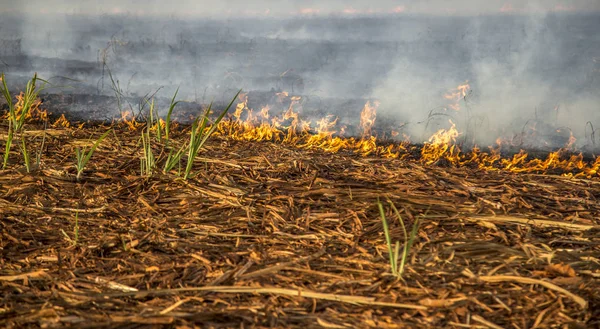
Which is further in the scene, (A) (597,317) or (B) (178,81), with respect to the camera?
(B) (178,81)

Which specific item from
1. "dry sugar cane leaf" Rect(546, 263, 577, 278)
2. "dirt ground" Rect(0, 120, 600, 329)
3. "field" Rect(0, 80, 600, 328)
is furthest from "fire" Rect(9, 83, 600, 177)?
"dry sugar cane leaf" Rect(546, 263, 577, 278)

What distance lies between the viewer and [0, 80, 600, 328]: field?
77.9 inches

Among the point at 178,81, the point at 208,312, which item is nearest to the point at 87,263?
the point at 208,312

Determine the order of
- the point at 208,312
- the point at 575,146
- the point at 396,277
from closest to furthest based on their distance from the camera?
the point at 208,312 → the point at 396,277 → the point at 575,146

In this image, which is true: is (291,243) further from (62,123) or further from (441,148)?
(62,123)

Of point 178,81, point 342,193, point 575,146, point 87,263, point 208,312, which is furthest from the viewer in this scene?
point 178,81

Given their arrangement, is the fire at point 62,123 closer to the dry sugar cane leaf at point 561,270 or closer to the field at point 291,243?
the field at point 291,243

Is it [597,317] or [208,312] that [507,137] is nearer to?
[597,317]

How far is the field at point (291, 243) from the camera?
6.49 ft

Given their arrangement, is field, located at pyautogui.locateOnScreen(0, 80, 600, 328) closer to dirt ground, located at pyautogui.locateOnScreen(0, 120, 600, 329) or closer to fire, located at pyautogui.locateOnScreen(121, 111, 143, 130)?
dirt ground, located at pyautogui.locateOnScreen(0, 120, 600, 329)

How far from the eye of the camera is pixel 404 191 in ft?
9.46

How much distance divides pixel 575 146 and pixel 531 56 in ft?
8.44

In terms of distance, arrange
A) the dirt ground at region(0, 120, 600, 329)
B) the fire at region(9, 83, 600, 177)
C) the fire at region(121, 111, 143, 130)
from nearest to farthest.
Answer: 1. the dirt ground at region(0, 120, 600, 329)
2. the fire at region(9, 83, 600, 177)
3. the fire at region(121, 111, 143, 130)

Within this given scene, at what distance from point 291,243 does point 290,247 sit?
0.04 m
